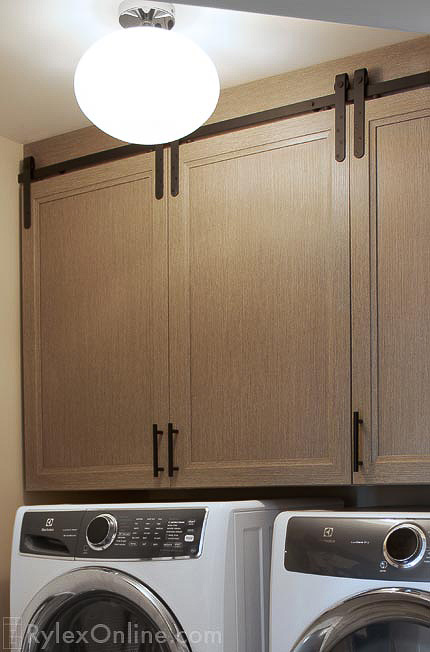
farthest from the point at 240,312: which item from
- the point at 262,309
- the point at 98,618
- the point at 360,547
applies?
the point at 98,618

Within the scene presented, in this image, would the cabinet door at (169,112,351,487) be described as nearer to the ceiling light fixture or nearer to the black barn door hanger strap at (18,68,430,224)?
the black barn door hanger strap at (18,68,430,224)

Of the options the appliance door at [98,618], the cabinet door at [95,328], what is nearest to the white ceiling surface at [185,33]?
the cabinet door at [95,328]

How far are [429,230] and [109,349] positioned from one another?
39.6 inches

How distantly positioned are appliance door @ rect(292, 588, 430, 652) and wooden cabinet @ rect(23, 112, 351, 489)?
0.39m

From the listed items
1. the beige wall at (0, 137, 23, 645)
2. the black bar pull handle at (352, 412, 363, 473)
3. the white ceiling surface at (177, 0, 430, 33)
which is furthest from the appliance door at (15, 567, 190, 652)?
the white ceiling surface at (177, 0, 430, 33)

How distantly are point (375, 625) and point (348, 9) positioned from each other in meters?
1.24

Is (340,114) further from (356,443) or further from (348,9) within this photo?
(348,9)

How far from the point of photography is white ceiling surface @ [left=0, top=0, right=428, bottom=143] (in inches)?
88.8

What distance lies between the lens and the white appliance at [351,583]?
200 cm

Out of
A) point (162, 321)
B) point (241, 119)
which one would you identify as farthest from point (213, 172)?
point (162, 321)

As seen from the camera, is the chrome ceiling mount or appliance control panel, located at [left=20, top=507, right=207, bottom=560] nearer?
the chrome ceiling mount

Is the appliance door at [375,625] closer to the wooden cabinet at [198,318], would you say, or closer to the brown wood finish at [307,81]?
the wooden cabinet at [198,318]

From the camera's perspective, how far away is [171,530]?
234cm

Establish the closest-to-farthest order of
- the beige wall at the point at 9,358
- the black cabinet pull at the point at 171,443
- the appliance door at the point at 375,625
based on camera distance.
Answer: the appliance door at the point at 375,625 < the black cabinet pull at the point at 171,443 < the beige wall at the point at 9,358
